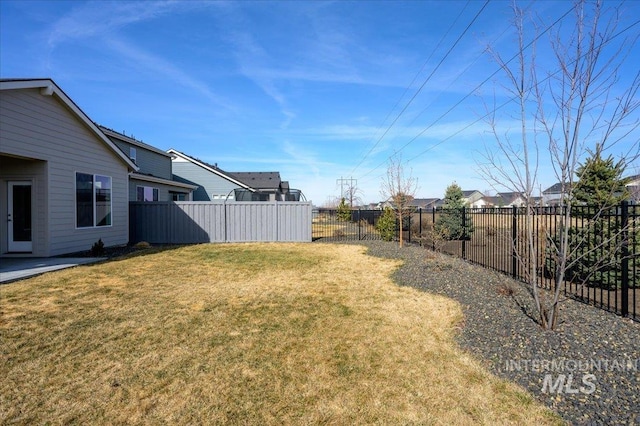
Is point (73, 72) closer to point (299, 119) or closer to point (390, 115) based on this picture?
point (299, 119)

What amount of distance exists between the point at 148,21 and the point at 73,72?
3.79 m

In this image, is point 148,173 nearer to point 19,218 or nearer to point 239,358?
point 19,218

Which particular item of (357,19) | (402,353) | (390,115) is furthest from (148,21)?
(390,115)

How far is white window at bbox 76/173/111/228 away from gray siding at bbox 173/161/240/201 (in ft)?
43.5

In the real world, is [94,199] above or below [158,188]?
below

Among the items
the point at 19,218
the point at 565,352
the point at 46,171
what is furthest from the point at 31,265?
the point at 565,352

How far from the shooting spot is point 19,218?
28.2 ft

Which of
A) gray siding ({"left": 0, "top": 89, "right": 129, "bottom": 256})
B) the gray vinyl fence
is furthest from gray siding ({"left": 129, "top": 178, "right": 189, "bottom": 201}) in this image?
gray siding ({"left": 0, "top": 89, "right": 129, "bottom": 256})

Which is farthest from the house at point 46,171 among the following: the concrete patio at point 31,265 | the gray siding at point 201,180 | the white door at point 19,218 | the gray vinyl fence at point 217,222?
the gray siding at point 201,180

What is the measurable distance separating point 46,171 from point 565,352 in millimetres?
11367

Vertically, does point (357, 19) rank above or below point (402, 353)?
above

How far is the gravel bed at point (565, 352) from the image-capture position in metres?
2.38

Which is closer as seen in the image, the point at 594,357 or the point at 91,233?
the point at 594,357

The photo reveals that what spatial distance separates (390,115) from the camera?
18250 mm
